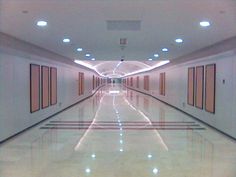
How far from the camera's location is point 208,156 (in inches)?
245

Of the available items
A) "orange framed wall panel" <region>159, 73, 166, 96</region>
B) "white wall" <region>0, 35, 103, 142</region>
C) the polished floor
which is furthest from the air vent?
"orange framed wall panel" <region>159, 73, 166, 96</region>

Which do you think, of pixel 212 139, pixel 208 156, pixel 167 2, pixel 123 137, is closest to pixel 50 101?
pixel 123 137

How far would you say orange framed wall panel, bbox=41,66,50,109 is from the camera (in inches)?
444

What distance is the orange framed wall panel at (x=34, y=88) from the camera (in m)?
9.87

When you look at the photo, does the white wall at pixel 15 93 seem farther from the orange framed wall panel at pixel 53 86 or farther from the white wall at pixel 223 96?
the white wall at pixel 223 96

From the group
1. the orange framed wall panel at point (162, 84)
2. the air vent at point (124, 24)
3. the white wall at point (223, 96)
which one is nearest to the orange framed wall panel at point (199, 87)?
the white wall at point (223, 96)

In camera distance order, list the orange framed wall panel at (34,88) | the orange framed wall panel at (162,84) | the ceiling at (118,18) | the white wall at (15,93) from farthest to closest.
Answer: the orange framed wall panel at (162,84) → the orange framed wall panel at (34,88) → the white wall at (15,93) → the ceiling at (118,18)

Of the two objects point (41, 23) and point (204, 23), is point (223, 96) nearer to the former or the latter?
point (204, 23)

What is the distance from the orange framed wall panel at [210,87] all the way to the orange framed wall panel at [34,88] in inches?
228

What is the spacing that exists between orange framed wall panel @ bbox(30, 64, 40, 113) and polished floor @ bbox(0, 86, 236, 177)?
0.71 m

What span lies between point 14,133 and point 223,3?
6152 mm

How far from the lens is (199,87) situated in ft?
38.5

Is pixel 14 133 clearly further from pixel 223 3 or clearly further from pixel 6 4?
pixel 223 3

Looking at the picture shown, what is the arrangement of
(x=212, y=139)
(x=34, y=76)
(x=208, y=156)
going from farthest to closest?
1. (x=34, y=76)
2. (x=212, y=139)
3. (x=208, y=156)
